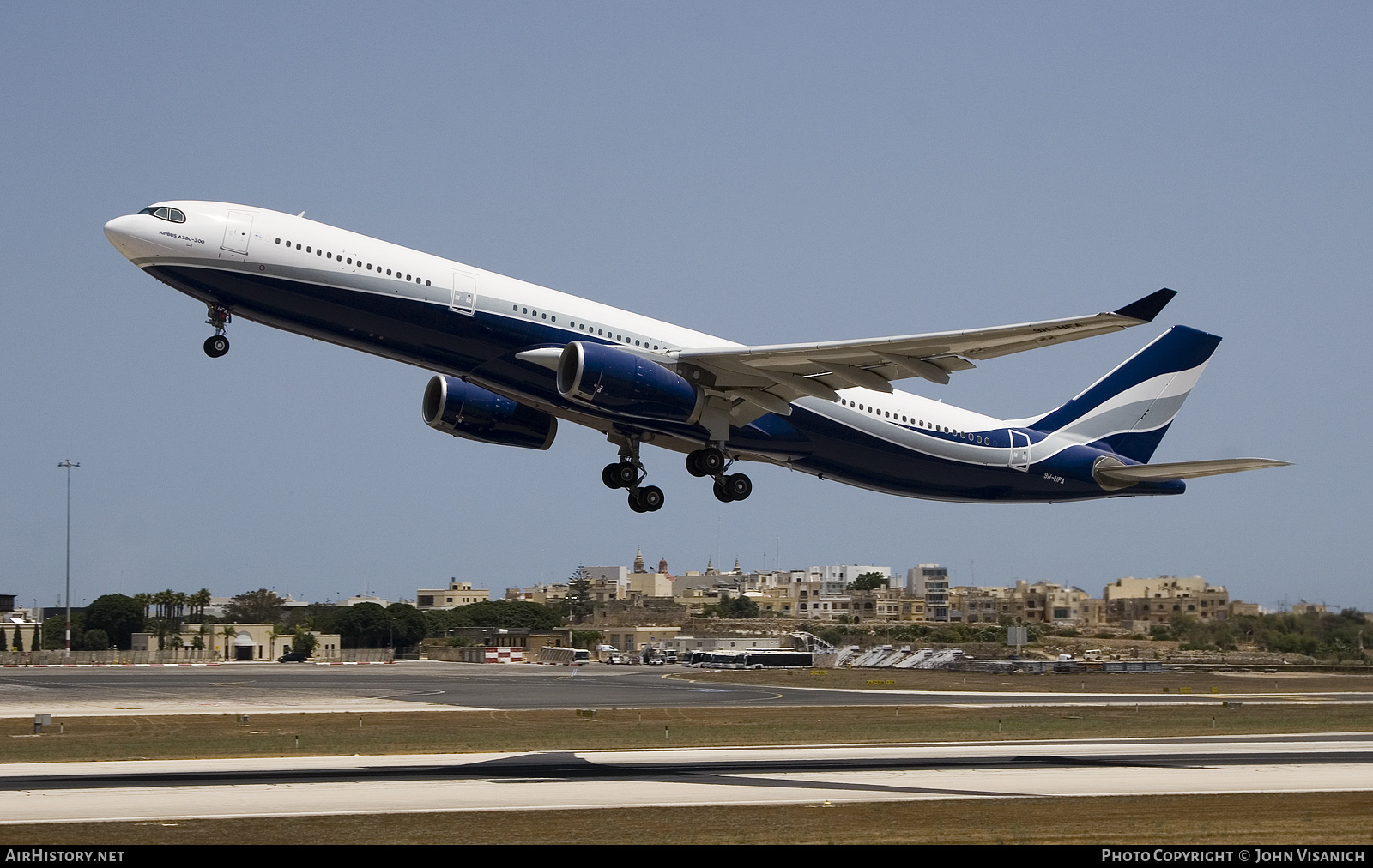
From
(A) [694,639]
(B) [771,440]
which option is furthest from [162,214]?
(A) [694,639]

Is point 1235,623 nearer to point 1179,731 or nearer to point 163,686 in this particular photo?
point 1179,731

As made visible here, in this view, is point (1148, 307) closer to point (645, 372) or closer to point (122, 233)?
point (645, 372)

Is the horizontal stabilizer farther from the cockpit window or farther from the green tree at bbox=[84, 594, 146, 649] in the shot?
the green tree at bbox=[84, 594, 146, 649]

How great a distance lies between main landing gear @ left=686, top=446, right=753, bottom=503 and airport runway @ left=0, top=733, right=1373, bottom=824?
780 centimetres

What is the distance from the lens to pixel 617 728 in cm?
4706

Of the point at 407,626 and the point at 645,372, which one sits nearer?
the point at 645,372

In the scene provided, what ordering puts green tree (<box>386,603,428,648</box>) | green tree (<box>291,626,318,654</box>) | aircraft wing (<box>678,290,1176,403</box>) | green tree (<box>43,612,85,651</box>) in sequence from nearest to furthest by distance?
aircraft wing (<box>678,290,1176,403</box>)
green tree (<box>291,626,318,654</box>)
green tree (<box>43,612,85,651</box>)
green tree (<box>386,603,428,648</box>)

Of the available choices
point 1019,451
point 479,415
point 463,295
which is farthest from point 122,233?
point 1019,451

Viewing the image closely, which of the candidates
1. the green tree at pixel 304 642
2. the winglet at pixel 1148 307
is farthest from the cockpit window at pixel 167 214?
the green tree at pixel 304 642

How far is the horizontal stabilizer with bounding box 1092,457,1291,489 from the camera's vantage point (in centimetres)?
4122

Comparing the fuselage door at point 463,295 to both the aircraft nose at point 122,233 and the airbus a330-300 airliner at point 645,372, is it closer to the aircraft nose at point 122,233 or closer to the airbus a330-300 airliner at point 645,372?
the airbus a330-300 airliner at point 645,372

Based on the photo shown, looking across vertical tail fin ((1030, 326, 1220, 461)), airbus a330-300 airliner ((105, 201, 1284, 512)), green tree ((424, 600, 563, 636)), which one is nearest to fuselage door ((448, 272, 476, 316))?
airbus a330-300 airliner ((105, 201, 1284, 512))

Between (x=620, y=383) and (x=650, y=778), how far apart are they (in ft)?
33.3

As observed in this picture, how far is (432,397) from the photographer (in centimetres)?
4181
